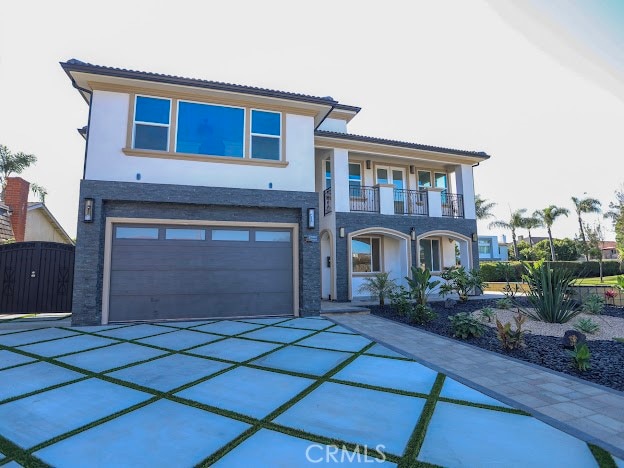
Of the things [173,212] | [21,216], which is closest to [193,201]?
[173,212]

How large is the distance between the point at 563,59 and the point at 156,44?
832 centimetres

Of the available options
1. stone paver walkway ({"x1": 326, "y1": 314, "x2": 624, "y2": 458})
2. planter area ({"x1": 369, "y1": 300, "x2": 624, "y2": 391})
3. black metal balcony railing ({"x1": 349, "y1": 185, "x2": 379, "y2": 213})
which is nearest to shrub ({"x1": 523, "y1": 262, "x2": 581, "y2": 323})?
planter area ({"x1": 369, "y1": 300, "x2": 624, "y2": 391})

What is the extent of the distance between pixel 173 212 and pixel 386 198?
856 centimetres

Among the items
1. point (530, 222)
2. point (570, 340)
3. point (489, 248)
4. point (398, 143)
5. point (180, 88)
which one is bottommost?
point (570, 340)

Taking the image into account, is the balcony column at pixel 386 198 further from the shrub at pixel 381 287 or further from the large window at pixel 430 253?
the shrub at pixel 381 287

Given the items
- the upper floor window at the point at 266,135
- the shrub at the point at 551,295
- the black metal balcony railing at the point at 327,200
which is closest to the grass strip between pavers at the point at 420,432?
the shrub at the point at 551,295

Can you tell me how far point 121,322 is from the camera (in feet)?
26.4

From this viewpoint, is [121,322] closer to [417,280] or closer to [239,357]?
[239,357]

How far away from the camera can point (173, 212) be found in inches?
339

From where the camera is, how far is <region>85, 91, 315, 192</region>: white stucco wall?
26.8 ft

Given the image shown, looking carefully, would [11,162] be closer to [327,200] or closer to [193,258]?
[193,258]

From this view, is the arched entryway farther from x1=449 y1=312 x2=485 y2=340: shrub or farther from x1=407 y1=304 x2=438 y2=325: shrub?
x1=449 y1=312 x2=485 y2=340: shrub

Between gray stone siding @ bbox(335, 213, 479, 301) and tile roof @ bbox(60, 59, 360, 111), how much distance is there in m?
4.67

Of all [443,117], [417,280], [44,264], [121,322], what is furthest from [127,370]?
[443,117]
